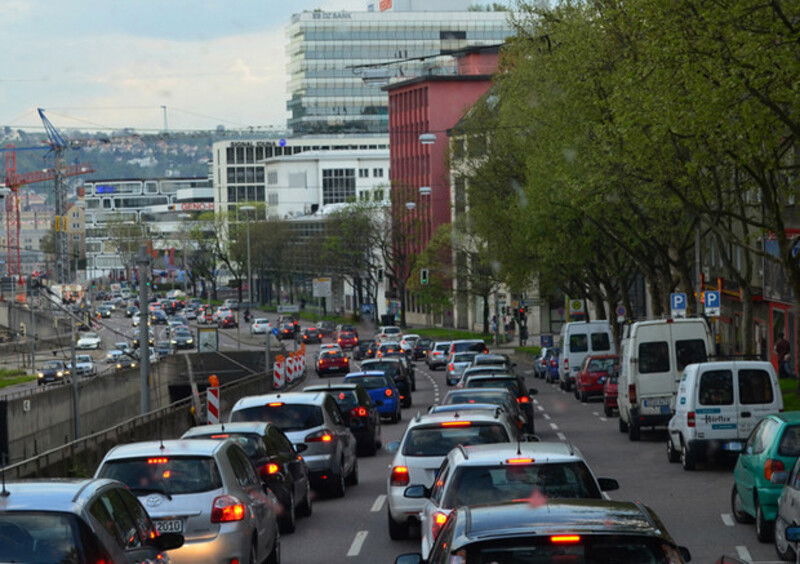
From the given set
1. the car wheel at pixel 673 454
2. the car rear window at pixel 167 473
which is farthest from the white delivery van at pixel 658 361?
the car rear window at pixel 167 473

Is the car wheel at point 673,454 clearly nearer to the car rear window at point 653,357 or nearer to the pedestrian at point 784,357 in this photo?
the car rear window at point 653,357

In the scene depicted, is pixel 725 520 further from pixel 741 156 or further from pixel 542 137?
pixel 542 137

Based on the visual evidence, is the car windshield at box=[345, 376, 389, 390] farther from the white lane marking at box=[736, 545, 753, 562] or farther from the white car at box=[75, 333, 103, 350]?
the white car at box=[75, 333, 103, 350]

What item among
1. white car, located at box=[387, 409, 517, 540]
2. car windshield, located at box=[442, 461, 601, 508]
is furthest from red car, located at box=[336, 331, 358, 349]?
car windshield, located at box=[442, 461, 601, 508]

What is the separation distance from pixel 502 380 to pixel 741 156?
7172 millimetres

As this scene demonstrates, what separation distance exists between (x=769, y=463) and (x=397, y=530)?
4.28m

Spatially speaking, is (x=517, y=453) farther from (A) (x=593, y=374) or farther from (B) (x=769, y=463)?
(A) (x=593, y=374)

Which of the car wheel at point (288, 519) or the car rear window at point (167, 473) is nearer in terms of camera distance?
the car rear window at point (167, 473)

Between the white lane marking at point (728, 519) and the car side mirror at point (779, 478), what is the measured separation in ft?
6.74

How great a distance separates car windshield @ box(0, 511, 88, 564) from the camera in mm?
9195

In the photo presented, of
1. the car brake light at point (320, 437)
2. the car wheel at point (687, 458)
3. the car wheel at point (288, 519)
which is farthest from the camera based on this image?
the car wheel at point (687, 458)

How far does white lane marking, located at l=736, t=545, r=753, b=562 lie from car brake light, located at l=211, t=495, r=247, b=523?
532 cm

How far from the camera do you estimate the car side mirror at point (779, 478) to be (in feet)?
56.1

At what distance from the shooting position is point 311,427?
23.3 meters
